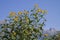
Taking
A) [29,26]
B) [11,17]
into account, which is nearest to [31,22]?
[29,26]

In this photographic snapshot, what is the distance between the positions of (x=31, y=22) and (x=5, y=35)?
1009 millimetres

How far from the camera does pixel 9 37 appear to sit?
788 cm

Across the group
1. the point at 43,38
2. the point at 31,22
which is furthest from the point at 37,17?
the point at 43,38

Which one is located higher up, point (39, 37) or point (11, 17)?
point (11, 17)

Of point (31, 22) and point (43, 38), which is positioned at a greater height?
point (31, 22)

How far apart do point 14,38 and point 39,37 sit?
89 cm

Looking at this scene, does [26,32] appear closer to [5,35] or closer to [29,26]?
[29,26]

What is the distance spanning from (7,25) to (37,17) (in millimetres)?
1089

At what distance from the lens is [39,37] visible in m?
7.99

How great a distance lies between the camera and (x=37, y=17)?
801 centimetres

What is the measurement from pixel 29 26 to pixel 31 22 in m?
0.16

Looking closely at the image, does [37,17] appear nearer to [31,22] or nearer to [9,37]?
[31,22]

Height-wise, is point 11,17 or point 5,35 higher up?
point 11,17

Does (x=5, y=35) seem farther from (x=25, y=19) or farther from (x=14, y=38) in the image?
(x=25, y=19)
